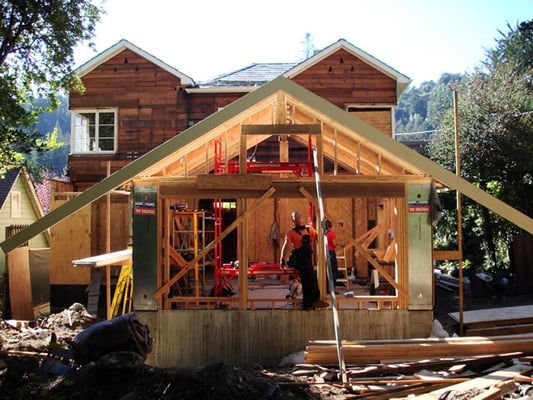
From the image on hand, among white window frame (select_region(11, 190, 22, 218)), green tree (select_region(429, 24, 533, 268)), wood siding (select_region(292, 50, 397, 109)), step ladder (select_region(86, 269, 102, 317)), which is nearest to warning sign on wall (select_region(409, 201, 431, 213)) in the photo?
wood siding (select_region(292, 50, 397, 109))

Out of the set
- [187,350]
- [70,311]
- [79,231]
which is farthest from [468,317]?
[79,231]

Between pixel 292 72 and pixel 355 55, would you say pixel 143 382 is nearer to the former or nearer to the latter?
pixel 292 72

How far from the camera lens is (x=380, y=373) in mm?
6770

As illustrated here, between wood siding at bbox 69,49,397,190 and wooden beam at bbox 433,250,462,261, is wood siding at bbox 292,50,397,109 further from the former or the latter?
wooden beam at bbox 433,250,462,261

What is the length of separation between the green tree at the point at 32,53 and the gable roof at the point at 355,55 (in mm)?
6328

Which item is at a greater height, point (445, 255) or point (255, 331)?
point (445, 255)

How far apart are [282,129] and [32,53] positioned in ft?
26.7

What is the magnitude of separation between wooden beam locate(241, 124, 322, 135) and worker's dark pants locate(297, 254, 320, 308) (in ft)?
6.78

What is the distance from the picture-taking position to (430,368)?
693cm

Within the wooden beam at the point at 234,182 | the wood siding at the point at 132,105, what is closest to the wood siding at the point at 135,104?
the wood siding at the point at 132,105

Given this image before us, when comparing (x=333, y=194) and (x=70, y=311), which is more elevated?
(x=333, y=194)

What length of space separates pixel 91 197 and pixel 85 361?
233cm

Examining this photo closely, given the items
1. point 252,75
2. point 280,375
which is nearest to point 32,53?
point 252,75

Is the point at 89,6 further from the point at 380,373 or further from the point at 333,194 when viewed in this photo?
the point at 380,373
